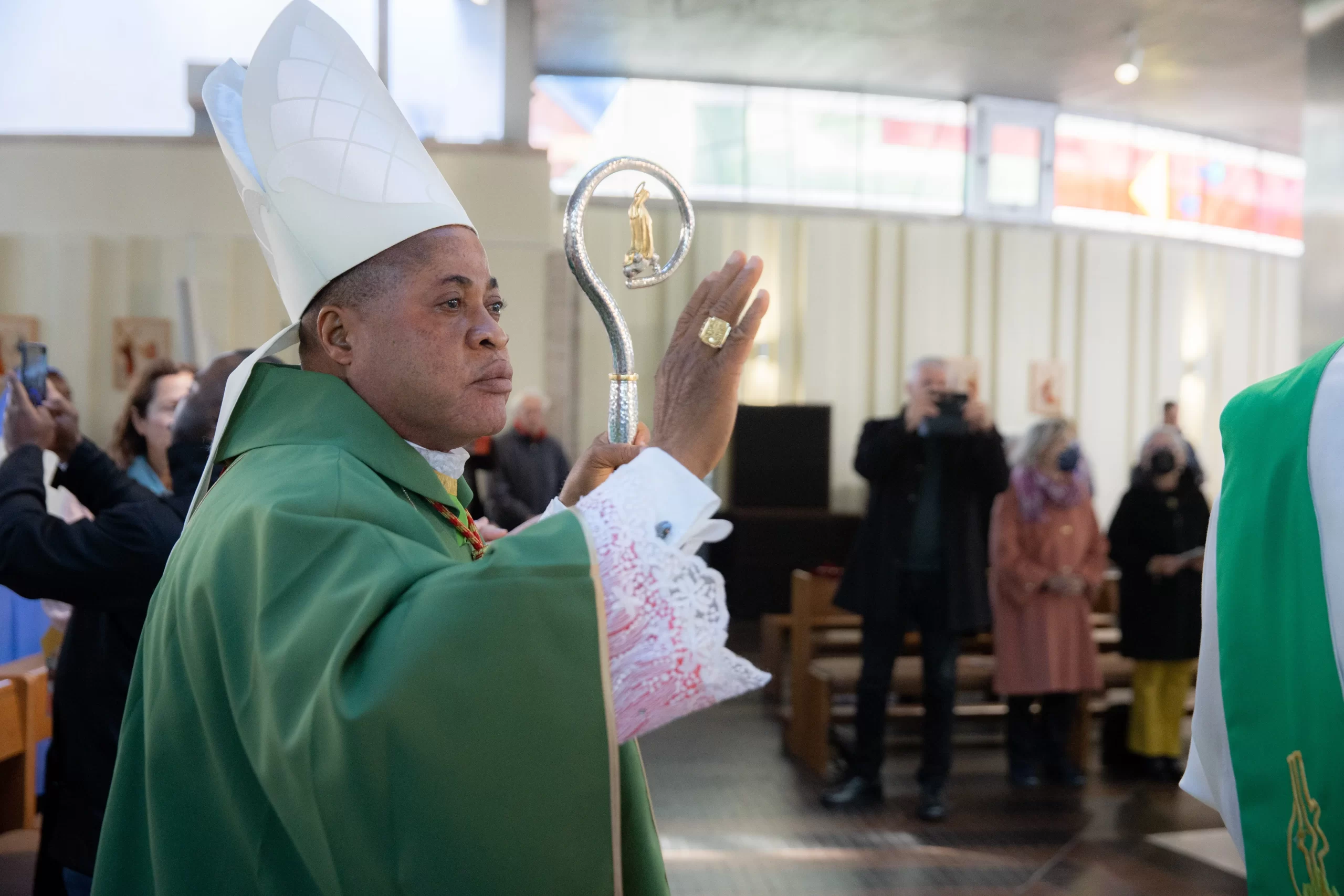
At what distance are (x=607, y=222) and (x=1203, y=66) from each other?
4.86 m

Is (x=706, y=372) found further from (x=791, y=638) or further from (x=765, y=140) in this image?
(x=765, y=140)

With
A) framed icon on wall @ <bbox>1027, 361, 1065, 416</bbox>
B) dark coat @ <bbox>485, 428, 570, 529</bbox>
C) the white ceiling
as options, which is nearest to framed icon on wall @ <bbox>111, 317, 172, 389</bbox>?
dark coat @ <bbox>485, 428, 570, 529</bbox>

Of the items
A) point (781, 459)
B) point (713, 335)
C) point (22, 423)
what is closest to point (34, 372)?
point (22, 423)

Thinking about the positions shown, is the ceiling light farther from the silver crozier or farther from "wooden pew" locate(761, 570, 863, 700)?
the silver crozier

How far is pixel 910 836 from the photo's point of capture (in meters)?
3.71

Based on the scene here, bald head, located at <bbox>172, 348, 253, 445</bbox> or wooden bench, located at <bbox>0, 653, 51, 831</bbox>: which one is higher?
bald head, located at <bbox>172, 348, 253, 445</bbox>

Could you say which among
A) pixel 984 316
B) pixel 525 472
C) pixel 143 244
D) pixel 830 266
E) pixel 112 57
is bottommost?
pixel 525 472

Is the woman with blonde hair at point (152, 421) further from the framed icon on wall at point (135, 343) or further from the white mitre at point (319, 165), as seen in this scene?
the framed icon on wall at point (135, 343)

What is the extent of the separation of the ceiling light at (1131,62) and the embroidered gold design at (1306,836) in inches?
311

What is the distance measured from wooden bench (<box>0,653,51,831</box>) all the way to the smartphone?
2.06 ft

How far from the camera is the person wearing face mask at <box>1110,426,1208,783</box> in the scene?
14.7 ft

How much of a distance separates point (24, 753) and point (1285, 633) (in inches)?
93.2

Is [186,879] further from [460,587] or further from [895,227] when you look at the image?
[895,227]

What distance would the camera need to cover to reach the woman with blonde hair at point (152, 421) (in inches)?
110
